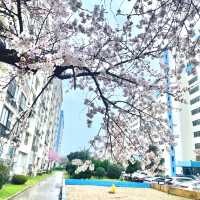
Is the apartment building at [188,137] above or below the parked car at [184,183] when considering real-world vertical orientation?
above

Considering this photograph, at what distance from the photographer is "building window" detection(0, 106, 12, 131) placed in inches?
827

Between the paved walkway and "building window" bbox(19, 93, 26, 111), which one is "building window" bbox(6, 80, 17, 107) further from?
the paved walkway

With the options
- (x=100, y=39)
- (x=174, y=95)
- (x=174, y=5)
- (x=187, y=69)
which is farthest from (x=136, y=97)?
(x=174, y=5)

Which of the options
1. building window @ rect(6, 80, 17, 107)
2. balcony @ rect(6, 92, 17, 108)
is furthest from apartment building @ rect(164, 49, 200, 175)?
building window @ rect(6, 80, 17, 107)

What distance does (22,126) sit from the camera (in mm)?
6871

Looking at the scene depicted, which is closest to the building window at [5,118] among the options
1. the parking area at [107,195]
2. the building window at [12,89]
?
the building window at [12,89]

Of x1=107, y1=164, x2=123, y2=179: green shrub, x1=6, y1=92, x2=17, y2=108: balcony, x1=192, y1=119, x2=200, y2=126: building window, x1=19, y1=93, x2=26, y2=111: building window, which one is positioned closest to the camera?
x1=6, y1=92, x2=17, y2=108: balcony

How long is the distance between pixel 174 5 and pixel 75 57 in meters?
2.65

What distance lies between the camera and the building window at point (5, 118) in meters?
21.0

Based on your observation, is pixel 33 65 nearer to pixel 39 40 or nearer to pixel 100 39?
pixel 39 40

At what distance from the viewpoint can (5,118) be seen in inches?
867

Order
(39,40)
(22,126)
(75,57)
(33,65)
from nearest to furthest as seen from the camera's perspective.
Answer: (33,65)
(39,40)
(75,57)
(22,126)

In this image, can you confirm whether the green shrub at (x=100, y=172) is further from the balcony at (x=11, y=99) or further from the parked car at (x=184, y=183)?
the balcony at (x=11, y=99)

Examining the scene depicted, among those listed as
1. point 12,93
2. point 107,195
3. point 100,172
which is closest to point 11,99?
point 12,93
